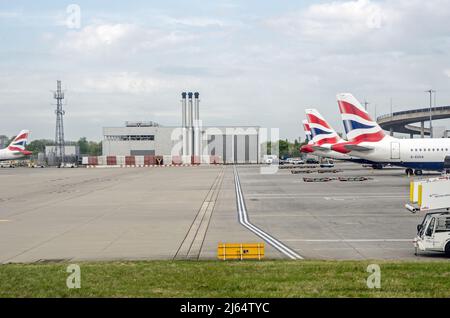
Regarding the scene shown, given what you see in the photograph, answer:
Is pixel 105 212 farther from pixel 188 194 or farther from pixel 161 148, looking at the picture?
pixel 161 148

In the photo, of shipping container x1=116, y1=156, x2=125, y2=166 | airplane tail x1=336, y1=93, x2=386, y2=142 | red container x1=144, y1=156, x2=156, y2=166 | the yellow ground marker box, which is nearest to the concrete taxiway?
the yellow ground marker box

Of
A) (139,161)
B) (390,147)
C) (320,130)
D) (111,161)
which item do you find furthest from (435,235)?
(111,161)

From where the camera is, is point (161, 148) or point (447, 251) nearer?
point (447, 251)

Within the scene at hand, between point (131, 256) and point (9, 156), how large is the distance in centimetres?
13058

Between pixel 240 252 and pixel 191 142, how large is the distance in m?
160

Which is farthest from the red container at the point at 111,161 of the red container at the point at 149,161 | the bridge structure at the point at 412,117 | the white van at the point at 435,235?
the white van at the point at 435,235

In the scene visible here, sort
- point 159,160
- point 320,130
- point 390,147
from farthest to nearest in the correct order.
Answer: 1. point 159,160
2. point 320,130
3. point 390,147

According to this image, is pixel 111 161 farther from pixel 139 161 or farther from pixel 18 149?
pixel 18 149

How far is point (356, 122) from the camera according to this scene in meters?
73.0

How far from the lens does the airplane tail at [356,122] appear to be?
236 ft

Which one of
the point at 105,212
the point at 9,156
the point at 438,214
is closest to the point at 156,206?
the point at 105,212

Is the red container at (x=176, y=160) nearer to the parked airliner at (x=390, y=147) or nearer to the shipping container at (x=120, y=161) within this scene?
the shipping container at (x=120, y=161)

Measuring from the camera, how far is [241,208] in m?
40.9
